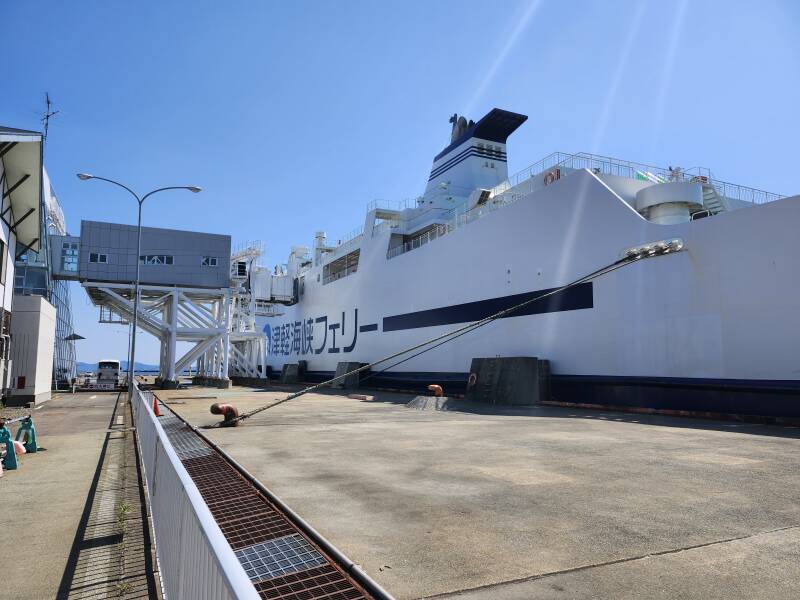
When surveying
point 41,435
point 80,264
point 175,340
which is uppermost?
point 80,264

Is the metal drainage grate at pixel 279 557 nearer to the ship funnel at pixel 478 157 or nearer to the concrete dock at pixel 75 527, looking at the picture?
the concrete dock at pixel 75 527

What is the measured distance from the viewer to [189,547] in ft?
8.40

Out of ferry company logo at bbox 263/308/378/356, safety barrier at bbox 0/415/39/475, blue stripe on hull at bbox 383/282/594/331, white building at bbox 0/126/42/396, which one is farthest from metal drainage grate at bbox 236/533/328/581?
ferry company logo at bbox 263/308/378/356

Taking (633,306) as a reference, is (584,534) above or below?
below

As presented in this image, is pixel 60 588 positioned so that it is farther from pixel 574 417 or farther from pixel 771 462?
pixel 574 417

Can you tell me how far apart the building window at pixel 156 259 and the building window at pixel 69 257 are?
10.6 feet

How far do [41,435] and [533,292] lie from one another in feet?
47.5

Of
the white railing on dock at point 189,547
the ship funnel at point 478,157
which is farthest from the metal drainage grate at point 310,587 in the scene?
the ship funnel at point 478,157

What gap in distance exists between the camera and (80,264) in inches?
1126

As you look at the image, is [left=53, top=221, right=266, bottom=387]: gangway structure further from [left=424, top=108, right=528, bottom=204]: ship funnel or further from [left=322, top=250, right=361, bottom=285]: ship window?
[left=424, top=108, right=528, bottom=204]: ship funnel

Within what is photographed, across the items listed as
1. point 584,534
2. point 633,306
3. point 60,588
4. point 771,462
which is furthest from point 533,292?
point 60,588

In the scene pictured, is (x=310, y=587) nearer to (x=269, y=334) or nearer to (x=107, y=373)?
(x=107, y=373)

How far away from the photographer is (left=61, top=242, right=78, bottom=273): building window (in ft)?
93.7

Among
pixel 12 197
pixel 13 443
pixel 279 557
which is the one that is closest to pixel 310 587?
pixel 279 557
